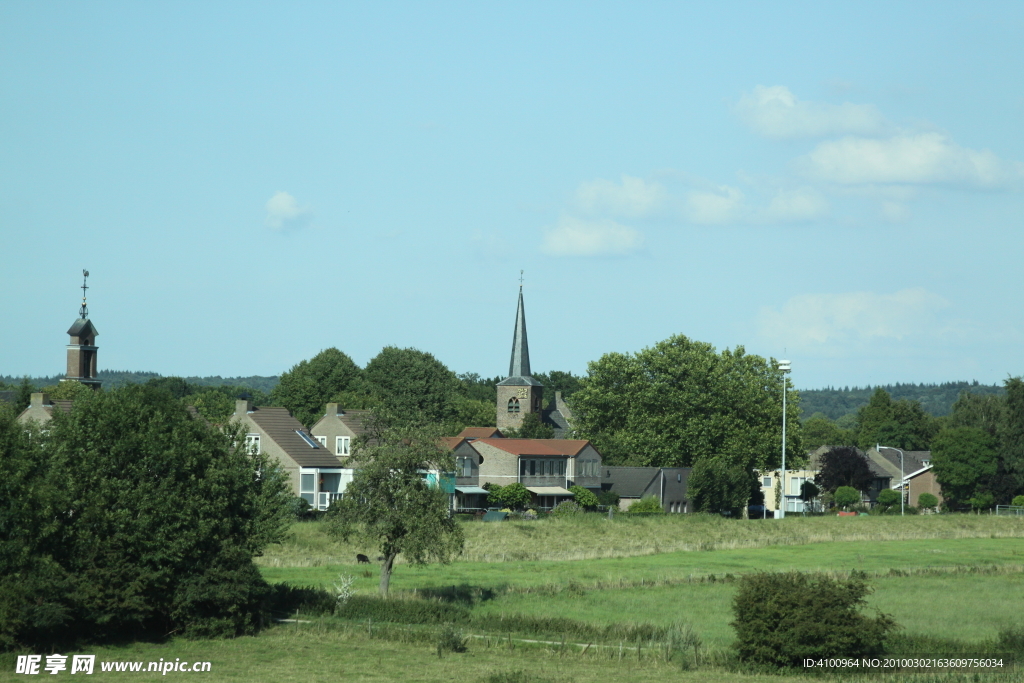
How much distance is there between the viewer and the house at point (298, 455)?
68.2 meters

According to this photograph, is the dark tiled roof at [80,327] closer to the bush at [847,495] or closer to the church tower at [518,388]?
the church tower at [518,388]

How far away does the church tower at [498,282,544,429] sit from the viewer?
112000mm

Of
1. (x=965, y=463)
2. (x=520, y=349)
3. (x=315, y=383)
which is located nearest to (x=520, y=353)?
(x=520, y=349)

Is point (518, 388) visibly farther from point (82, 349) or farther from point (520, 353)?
Answer: point (82, 349)

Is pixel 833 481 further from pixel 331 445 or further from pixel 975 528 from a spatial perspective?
pixel 331 445

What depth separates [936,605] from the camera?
113 feet

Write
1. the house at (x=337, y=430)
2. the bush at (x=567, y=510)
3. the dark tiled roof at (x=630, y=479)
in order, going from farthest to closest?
the dark tiled roof at (x=630, y=479) < the house at (x=337, y=430) < the bush at (x=567, y=510)

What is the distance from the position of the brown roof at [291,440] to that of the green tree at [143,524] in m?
38.3

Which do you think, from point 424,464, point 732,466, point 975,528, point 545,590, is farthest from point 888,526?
point 424,464

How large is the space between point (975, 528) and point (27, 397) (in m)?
60.9

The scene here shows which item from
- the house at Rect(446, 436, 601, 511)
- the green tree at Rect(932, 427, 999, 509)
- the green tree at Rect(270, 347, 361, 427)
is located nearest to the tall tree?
the house at Rect(446, 436, 601, 511)

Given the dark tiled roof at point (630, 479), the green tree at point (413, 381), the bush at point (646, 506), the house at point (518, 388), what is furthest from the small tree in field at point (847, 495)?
the green tree at point (413, 381)

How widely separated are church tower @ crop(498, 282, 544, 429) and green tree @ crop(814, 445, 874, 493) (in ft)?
100

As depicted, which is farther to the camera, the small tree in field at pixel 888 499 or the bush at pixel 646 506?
the small tree in field at pixel 888 499
